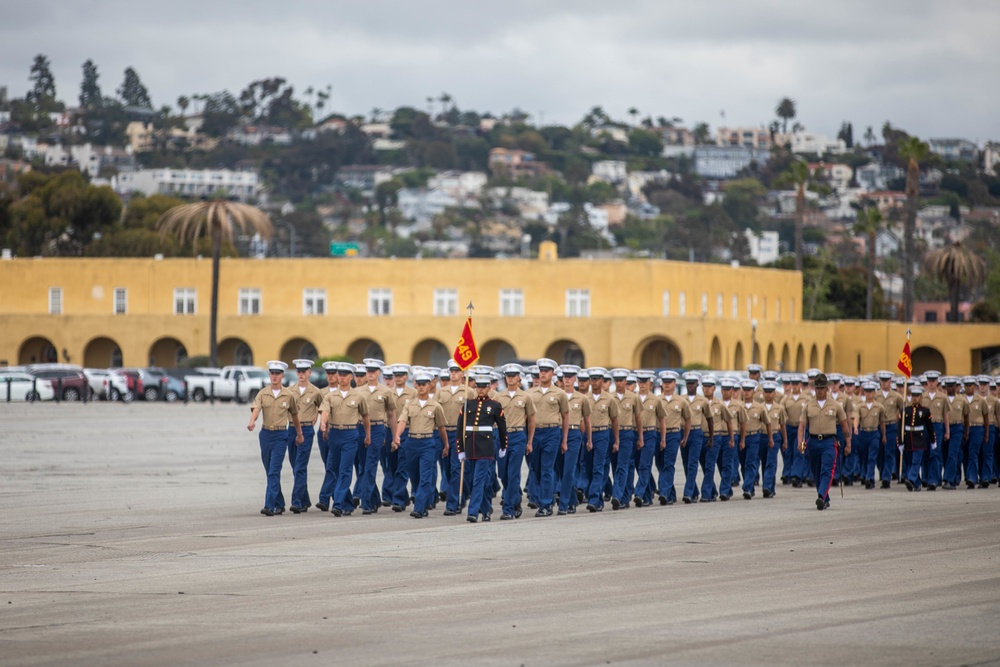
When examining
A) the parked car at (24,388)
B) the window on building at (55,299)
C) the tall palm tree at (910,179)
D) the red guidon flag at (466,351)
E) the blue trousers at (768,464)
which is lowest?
the parked car at (24,388)

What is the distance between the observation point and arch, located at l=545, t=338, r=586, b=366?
7044 cm

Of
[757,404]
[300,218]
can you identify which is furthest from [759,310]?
[300,218]

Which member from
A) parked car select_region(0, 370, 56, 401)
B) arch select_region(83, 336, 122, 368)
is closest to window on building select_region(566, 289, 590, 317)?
arch select_region(83, 336, 122, 368)

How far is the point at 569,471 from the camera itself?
19.7m

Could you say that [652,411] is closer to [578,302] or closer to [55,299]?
[578,302]

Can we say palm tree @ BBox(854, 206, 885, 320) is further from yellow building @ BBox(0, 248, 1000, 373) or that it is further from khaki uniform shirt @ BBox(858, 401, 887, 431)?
khaki uniform shirt @ BBox(858, 401, 887, 431)

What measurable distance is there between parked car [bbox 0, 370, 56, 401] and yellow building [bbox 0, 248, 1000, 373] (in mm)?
13432

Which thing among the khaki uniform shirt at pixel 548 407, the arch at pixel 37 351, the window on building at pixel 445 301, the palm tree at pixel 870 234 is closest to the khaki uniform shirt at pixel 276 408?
the khaki uniform shirt at pixel 548 407

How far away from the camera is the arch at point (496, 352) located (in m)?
70.9

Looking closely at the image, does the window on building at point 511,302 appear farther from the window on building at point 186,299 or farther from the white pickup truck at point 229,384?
the window on building at point 186,299

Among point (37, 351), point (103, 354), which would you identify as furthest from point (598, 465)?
point (37, 351)

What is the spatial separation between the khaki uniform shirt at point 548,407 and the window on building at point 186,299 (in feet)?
182

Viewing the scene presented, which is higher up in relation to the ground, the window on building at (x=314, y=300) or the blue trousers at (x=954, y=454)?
the window on building at (x=314, y=300)

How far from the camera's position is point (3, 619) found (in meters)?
11.1
